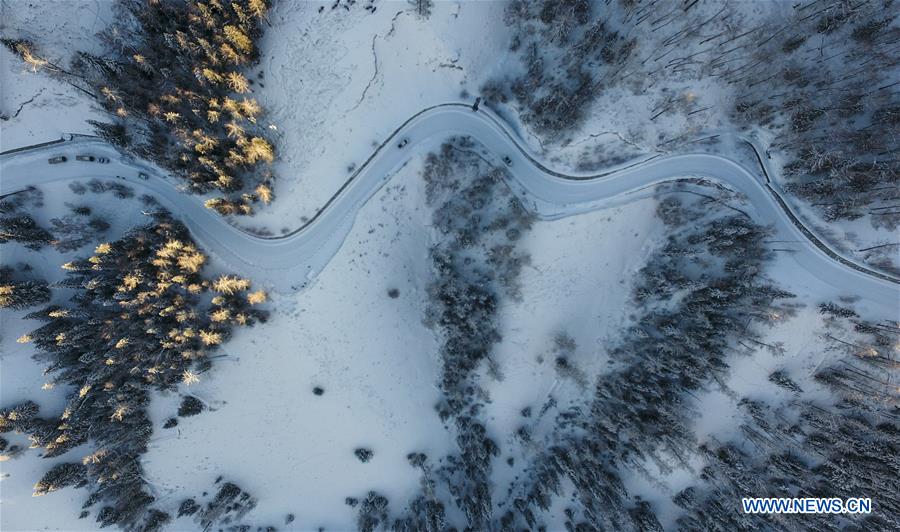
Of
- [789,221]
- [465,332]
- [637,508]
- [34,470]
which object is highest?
[789,221]


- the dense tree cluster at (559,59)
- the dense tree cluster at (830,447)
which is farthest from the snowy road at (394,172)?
the dense tree cluster at (830,447)

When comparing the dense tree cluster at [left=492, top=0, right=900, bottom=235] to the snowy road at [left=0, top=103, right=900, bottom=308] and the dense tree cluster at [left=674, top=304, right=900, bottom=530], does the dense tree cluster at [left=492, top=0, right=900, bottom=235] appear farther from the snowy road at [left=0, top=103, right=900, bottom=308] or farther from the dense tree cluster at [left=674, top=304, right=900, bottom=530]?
the dense tree cluster at [left=674, top=304, right=900, bottom=530]

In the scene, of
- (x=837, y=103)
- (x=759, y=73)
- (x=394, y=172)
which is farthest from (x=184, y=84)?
(x=837, y=103)

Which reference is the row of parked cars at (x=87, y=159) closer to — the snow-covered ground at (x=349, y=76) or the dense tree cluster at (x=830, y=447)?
the snow-covered ground at (x=349, y=76)

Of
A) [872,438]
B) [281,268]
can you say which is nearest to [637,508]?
[872,438]

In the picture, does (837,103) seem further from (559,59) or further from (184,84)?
(184,84)

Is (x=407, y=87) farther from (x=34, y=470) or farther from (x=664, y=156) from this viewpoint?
(x=34, y=470)
